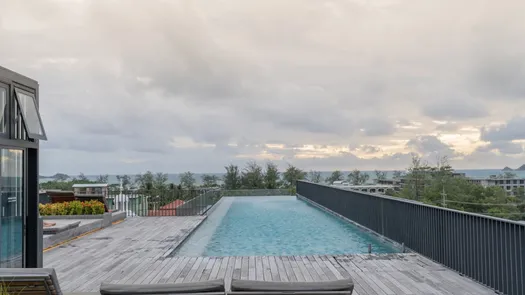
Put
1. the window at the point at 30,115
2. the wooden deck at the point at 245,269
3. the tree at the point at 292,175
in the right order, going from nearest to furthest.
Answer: the window at the point at 30,115, the wooden deck at the point at 245,269, the tree at the point at 292,175

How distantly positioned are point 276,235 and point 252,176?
1509cm

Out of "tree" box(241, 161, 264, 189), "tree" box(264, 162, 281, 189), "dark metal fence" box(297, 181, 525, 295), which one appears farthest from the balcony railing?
"tree" box(264, 162, 281, 189)

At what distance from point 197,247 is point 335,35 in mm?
7914

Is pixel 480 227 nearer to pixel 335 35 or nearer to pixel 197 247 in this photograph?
pixel 197 247

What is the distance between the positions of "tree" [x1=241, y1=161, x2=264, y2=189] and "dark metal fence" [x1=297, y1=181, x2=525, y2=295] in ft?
55.0

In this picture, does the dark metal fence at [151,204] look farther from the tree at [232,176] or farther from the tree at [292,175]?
the tree at [292,175]

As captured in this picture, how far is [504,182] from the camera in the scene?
2727 cm

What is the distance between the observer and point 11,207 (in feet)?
14.2

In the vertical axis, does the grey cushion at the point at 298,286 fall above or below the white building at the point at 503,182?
above

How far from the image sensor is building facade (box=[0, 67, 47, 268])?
13.7 feet

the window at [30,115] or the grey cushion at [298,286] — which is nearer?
the grey cushion at [298,286]

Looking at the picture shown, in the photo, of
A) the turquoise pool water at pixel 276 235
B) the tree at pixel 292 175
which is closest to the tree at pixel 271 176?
the tree at pixel 292 175

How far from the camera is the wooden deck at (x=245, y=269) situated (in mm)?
4738

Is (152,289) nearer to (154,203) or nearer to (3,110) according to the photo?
Answer: (3,110)
